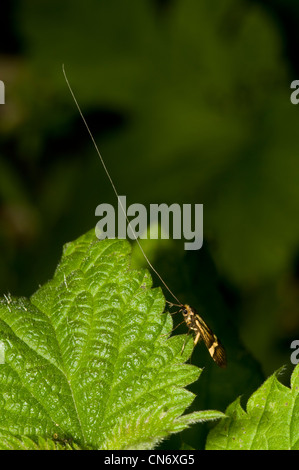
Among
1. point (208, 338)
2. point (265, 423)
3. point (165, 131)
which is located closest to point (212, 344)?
point (208, 338)

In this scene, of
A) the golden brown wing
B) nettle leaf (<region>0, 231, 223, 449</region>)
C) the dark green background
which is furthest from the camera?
the dark green background

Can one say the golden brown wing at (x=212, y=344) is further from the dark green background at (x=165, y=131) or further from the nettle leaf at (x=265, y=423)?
the dark green background at (x=165, y=131)

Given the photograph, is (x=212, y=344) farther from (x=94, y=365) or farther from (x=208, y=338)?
(x=94, y=365)

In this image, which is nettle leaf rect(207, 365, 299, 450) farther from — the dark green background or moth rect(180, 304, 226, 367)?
the dark green background

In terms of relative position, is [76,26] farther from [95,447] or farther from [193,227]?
[95,447]

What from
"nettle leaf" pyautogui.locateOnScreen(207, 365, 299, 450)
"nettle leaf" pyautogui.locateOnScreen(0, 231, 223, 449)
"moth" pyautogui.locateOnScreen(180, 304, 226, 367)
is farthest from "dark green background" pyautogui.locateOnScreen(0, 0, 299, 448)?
"nettle leaf" pyautogui.locateOnScreen(207, 365, 299, 450)

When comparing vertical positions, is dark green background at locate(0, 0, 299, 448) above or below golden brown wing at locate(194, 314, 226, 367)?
above

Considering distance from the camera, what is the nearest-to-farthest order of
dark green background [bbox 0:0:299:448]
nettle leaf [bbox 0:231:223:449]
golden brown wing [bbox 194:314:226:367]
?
nettle leaf [bbox 0:231:223:449] < golden brown wing [bbox 194:314:226:367] < dark green background [bbox 0:0:299:448]
